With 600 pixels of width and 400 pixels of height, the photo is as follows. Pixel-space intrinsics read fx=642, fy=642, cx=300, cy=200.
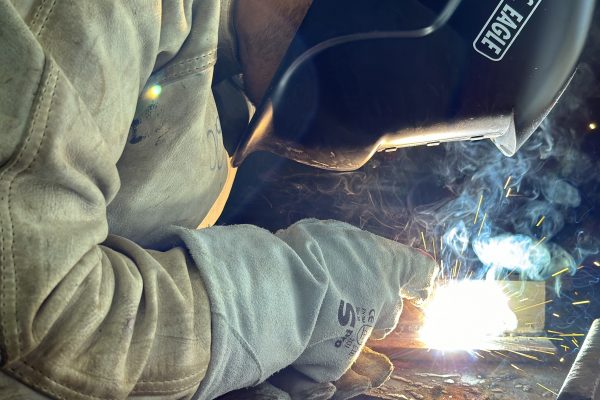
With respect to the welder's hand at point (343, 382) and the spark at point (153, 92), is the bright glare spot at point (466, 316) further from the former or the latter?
the spark at point (153, 92)

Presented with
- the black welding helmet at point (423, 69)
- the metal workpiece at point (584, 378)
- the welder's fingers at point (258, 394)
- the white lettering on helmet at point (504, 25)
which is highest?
the white lettering on helmet at point (504, 25)

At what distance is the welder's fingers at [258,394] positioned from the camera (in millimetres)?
1448

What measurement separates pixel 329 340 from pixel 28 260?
761mm

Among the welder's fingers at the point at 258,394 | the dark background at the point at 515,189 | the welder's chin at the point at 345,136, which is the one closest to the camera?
the welder's fingers at the point at 258,394

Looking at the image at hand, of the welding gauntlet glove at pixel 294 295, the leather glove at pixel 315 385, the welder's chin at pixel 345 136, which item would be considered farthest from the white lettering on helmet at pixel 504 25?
the leather glove at pixel 315 385

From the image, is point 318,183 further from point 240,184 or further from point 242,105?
point 242,105

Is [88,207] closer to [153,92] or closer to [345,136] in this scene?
[153,92]

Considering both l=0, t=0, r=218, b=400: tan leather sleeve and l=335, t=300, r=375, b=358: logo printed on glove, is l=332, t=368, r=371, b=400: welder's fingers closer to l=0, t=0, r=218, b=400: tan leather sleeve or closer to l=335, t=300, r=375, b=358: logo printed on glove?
l=335, t=300, r=375, b=358: logo printed on glove

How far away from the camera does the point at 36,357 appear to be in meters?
0.94

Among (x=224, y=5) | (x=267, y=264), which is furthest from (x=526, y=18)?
(x=267, y=264)

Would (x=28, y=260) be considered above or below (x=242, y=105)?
above

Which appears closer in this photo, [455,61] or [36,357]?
[36,357]

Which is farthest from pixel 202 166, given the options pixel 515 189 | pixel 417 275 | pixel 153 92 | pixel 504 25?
pixel 515 189

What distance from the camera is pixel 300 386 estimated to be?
1510mm
